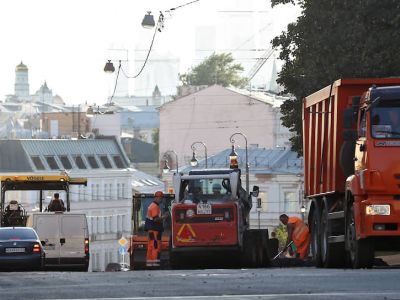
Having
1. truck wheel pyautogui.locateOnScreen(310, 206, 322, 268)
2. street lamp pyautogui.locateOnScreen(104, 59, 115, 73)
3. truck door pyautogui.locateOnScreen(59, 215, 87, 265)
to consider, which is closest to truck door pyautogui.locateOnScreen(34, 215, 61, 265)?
truck door pyautogui.locateOnScreen(59, 215, 87, 265)

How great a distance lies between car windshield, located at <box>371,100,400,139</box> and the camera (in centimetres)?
2992

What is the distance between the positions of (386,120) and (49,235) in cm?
2309

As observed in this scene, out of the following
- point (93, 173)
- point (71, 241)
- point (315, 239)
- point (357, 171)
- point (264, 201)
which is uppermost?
point (93, 173)

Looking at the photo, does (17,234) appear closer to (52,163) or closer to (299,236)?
(299,236)

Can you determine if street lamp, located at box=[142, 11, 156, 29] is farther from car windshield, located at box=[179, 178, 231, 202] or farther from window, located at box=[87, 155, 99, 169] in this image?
window, located at box=[87, 155, 99, 169]

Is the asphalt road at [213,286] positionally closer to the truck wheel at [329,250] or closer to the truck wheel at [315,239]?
the truck wheel at [329,250]

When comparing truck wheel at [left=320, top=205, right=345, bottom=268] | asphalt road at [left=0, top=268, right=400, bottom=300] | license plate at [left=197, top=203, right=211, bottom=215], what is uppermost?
license plate at [left=197, top=203, right=211, bottom=215]

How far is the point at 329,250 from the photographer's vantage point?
111 feet

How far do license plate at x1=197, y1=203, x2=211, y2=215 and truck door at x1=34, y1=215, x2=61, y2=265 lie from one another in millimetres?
11658

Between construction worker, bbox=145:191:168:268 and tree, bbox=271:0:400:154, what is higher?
tree, bbox=271:0:400:154

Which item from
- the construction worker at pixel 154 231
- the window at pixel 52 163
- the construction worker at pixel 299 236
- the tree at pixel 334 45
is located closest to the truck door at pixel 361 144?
the construction worker at pixel 299 236

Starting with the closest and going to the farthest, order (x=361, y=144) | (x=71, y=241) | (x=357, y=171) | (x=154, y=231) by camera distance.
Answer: (x=361, y=144), (x=357, y=171), (x=154, y=231), (x=71, y=241)

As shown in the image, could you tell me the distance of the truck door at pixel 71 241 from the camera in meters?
51.7

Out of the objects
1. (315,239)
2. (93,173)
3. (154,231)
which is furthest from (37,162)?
A: (315,239)
